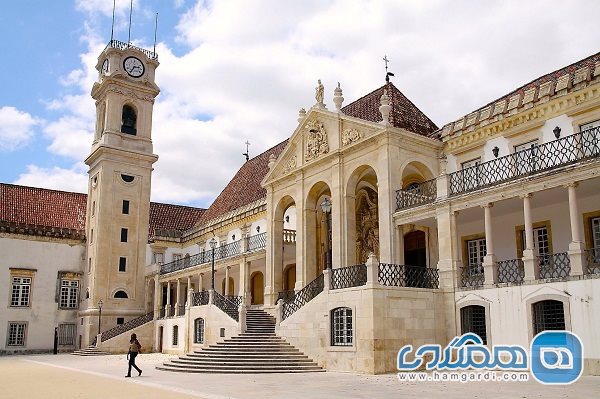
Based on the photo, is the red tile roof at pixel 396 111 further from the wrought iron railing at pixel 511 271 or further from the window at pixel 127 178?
the window at pixel 127 178

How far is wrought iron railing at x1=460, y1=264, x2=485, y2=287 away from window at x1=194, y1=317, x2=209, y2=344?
41.1ft

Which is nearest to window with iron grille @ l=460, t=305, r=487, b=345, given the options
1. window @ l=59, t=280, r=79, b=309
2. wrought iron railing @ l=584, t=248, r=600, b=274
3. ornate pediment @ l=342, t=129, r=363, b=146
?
wrought iron railing @ l=584, t=248, r=600, b=274

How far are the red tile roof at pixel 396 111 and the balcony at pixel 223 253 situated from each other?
7.60m

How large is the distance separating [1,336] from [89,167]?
12.2 metres

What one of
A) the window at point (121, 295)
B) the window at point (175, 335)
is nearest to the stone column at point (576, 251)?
the window at point (175, 335)

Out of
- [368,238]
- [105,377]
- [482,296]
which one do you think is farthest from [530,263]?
[105,377]

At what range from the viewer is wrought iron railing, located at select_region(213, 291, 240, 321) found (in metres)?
23.4

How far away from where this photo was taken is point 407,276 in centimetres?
1841

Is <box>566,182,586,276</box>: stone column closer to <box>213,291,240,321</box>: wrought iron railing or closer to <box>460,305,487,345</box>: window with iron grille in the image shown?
<box>460,305,487,345</box>: window with iron grille

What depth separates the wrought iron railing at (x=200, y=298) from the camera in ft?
88.1

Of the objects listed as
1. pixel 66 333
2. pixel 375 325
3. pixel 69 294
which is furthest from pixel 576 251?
pixel 69 294

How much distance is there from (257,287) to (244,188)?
8045 millimetres

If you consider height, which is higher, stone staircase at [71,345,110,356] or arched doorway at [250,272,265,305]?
arched doorway at [250,272,265,305]

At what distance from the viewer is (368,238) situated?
80.6 feet
